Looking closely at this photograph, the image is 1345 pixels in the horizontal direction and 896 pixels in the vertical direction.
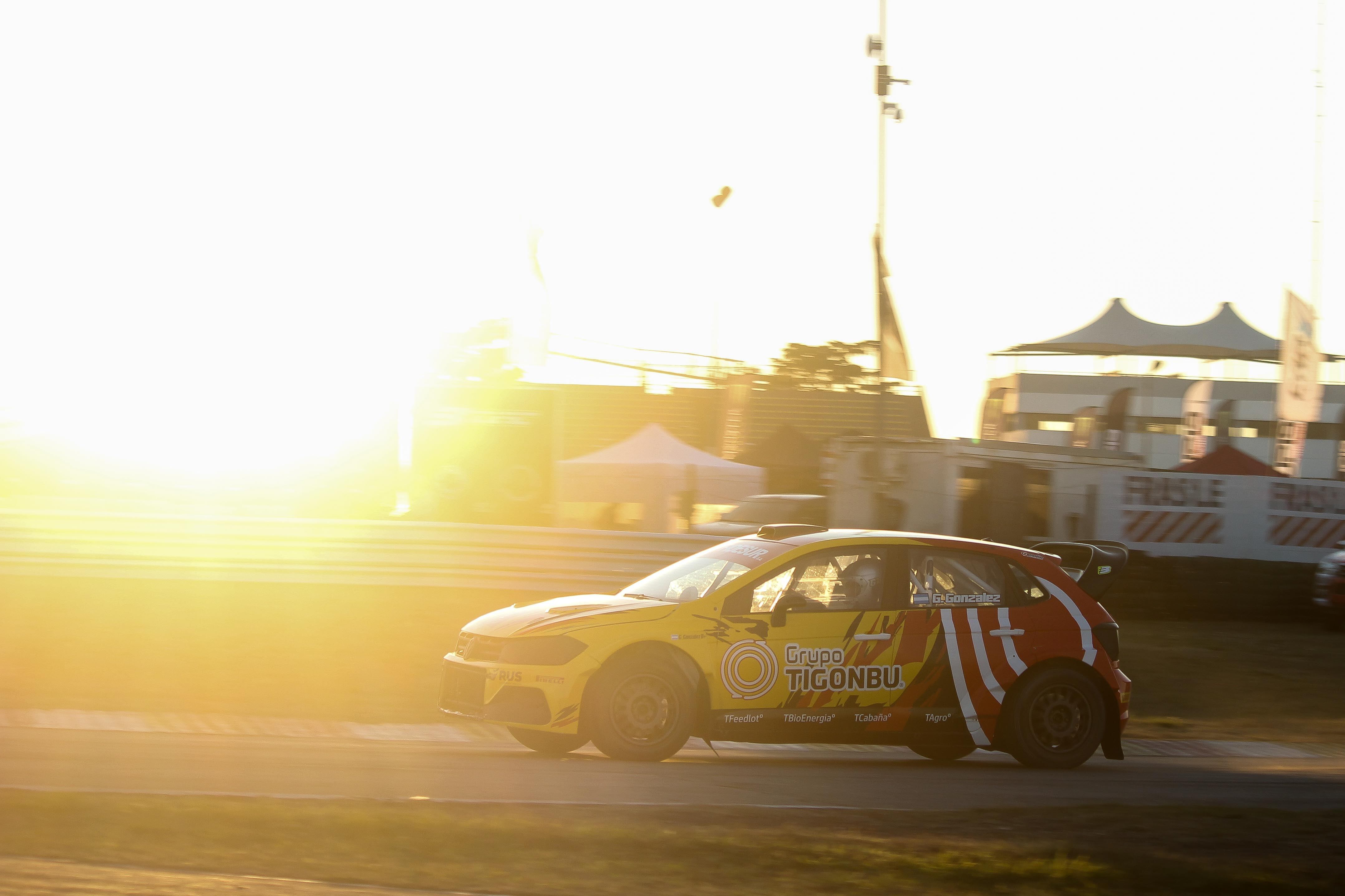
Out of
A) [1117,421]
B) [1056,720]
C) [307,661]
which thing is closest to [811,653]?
[1056,720]

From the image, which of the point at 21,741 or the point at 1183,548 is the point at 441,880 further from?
the point at 1183,548

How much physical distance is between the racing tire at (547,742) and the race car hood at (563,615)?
606mm

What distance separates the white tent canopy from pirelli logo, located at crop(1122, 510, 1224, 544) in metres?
7.17

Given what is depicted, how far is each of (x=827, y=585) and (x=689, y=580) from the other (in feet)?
2.93

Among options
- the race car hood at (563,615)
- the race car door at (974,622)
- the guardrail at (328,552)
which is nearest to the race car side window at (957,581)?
the race car door at (974,622)

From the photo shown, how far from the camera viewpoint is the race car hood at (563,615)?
8.40 m

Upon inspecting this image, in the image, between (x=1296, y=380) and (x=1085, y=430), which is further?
(x=1085, y=430)

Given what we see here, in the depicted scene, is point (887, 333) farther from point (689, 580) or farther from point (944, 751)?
point (689, 580)

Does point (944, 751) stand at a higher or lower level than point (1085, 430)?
lower

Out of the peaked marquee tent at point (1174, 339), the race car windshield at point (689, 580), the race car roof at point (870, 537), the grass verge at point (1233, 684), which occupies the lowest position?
the grass verge at point (1233, 684)

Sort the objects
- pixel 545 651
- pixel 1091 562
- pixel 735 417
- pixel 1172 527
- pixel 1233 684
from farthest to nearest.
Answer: pixel 735 417 → pixel 1172 527 → pixel 1233 684 → pixel 1091 562 → pixel 545 651

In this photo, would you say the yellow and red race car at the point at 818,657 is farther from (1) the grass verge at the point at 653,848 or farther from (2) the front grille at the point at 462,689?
(1) the grass verge at the point at 653,848

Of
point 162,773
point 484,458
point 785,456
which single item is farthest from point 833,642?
point 785,456

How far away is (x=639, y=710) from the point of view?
8.37 meters
